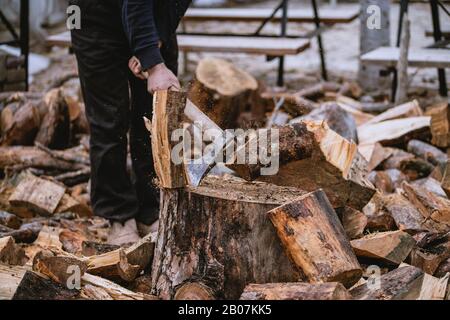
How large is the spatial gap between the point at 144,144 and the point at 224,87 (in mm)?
1887

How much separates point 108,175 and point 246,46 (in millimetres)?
3099

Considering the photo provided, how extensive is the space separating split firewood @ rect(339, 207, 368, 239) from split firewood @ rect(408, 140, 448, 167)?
5.07ft

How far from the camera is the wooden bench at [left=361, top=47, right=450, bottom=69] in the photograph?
5430mm

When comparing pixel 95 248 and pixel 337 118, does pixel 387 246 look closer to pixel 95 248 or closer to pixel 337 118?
pixel 95 248

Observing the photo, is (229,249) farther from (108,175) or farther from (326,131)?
(108,175)

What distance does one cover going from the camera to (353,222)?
325cm

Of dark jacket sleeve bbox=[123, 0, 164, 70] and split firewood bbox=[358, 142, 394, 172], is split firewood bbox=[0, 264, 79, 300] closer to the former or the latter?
dark jacket sleeve bbox=[123, 0, 164, 70]

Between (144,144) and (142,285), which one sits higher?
(144,144)

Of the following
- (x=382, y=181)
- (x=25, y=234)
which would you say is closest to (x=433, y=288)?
(x=382, y=181)

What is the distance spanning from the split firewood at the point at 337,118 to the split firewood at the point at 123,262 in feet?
6.53

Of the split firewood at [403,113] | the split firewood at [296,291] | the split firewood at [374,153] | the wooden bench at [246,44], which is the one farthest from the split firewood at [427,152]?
the split firewood at [296,291]

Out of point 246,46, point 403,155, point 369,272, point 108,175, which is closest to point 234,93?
point 246,46

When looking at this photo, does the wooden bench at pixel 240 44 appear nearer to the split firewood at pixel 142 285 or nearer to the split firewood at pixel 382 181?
the split firewood at pixel 382 181

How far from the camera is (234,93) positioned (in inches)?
219
